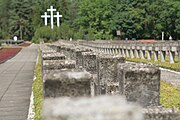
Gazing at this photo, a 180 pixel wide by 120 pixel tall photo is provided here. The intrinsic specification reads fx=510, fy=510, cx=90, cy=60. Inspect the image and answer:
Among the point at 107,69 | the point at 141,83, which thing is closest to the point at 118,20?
the point at 107,69

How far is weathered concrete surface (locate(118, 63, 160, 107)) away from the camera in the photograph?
6367 mm

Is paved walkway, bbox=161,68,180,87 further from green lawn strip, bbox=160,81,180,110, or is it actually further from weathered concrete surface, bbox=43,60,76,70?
weathered concrete surface, bbox=43,60,76,70

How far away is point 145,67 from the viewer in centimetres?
650

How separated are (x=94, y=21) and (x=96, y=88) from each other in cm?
10338

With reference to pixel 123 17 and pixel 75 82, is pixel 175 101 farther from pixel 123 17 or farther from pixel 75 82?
pixel 123 17

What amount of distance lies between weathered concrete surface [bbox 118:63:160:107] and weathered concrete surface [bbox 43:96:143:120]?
315 centimetres

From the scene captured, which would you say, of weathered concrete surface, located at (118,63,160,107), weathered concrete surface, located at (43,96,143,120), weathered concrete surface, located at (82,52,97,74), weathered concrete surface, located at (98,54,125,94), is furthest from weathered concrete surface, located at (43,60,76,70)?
weathered concrete surface, located at (43,96,143,120)

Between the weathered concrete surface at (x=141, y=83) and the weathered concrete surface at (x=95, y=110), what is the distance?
3.15 metres

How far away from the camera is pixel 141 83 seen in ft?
21.1

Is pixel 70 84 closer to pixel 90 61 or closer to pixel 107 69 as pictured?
pixel 107 69

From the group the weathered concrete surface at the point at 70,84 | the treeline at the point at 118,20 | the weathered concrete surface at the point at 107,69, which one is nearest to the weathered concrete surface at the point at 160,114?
the weathered concrete surface at the point at 70,84

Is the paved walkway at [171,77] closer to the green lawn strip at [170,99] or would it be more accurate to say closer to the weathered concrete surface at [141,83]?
the green lawn strip at [170,99]

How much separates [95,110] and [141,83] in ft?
11.4

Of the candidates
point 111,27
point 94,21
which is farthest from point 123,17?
point 94,21
